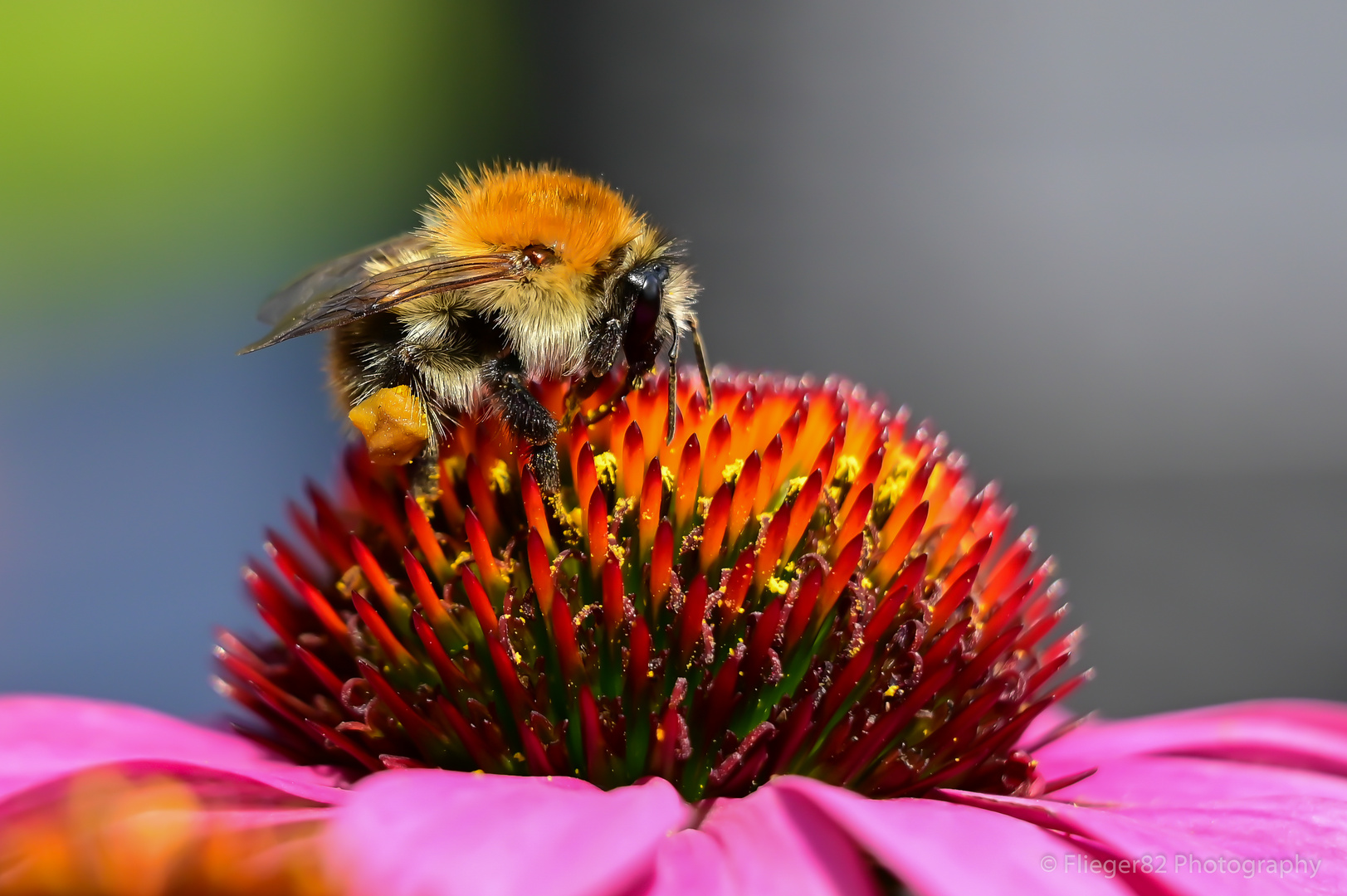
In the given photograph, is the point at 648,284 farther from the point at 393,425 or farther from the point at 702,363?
the point at 393,425

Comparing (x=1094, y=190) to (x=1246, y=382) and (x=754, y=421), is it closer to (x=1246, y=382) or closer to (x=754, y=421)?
(x=1246, y=382)

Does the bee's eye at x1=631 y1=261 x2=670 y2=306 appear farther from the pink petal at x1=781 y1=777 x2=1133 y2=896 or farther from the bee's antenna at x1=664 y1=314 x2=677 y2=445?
the pink petal at x1=781 y1=777 x2=1133 y2=896

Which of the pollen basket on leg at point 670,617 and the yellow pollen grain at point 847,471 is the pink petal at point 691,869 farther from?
the yellow pollen grain at point 847,471

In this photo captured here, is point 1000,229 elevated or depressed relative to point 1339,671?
elevated

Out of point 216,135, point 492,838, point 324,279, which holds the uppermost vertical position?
point 216,135

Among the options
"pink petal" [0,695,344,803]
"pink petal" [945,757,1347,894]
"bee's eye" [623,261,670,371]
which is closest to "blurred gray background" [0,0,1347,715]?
"bee's eye" [623,261,670,371]

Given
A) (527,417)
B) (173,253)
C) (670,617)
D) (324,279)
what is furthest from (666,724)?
(173,253)

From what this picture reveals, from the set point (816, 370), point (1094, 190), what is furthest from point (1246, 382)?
point (816, 370)
